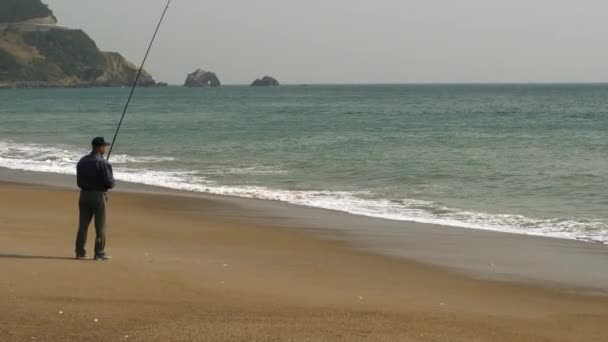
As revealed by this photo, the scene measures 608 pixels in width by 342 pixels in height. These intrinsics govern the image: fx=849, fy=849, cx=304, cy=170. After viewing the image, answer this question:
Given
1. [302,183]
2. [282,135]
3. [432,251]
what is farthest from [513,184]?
[282,135]

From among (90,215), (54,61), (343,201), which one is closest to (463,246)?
(90,215)

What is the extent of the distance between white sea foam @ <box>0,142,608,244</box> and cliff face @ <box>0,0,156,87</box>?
484 feet

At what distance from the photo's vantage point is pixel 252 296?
7.16 m

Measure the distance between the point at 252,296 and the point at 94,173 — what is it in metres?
2.26

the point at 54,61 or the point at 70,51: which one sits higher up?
the point at 70,51

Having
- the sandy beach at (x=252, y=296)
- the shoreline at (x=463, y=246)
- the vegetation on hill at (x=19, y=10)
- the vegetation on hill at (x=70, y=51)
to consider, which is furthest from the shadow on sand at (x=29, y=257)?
the vegetation on hill at (x=19, y=10)

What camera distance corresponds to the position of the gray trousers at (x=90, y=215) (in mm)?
8445

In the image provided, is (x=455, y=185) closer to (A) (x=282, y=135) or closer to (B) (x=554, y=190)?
(B) (x=554, y=190)

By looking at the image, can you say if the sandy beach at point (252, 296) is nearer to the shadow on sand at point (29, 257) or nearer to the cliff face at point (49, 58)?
the shadow on sand at point (29, 257)

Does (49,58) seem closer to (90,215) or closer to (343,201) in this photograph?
(343,201)

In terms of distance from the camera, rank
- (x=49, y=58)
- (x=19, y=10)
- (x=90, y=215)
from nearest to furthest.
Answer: (x=90, y=215), (x=49, y=58), (x=19, y=10)

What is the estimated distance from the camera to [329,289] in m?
7.70

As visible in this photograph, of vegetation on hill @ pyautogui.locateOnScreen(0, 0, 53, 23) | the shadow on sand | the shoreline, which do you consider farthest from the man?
vegetation on hill @ pyautogui.locateOnScreen(0, 0, 53, 23)

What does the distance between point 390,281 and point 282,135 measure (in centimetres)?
2687
